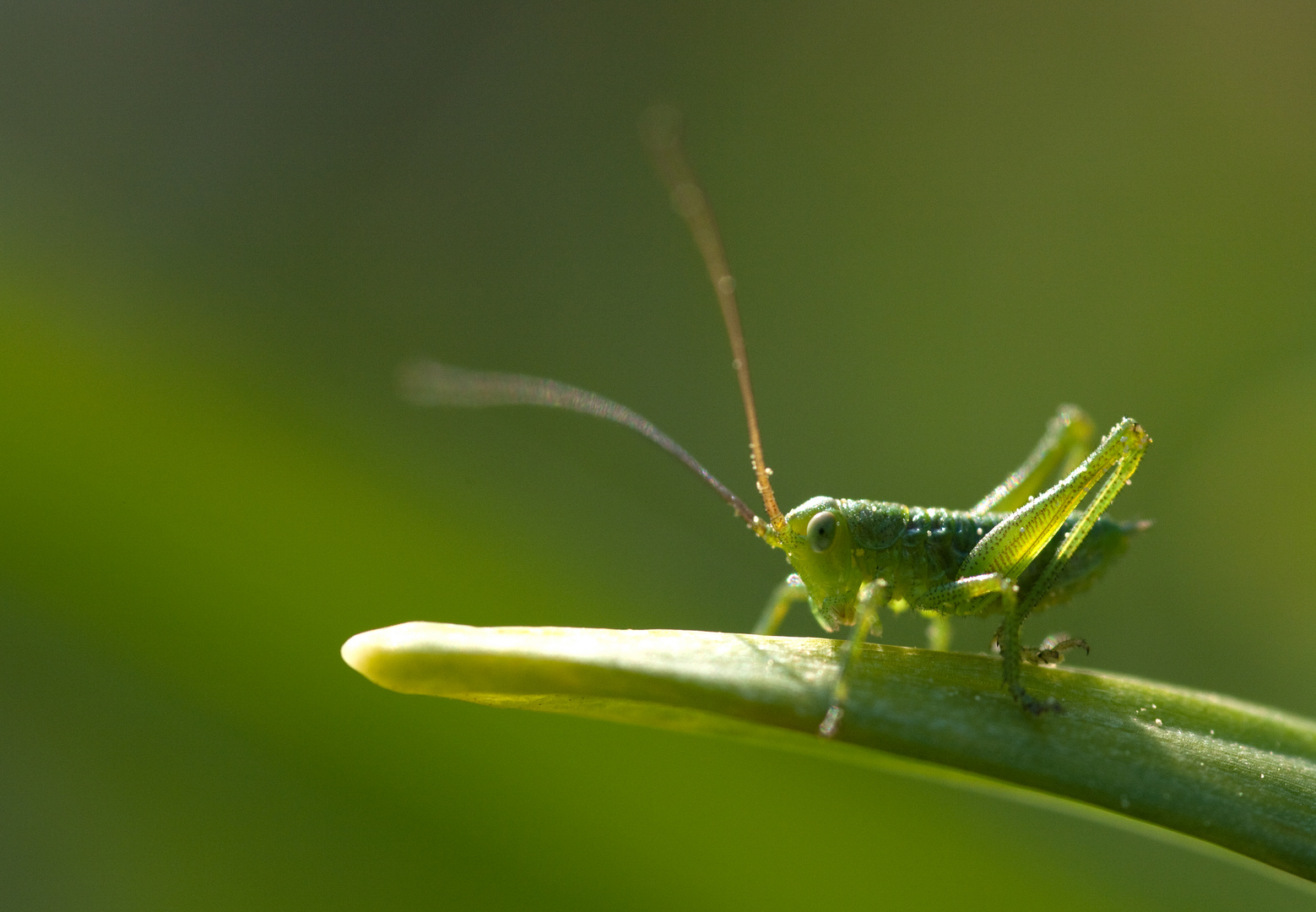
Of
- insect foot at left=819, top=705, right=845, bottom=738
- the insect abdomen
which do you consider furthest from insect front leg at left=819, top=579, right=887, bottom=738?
the insect abdomen

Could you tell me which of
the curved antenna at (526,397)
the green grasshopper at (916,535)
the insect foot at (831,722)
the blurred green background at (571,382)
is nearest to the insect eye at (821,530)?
the green grasshopper at (916,535)

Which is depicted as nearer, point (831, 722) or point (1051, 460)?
point (831, 722)

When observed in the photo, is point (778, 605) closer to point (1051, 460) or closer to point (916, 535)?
point (916, 535)

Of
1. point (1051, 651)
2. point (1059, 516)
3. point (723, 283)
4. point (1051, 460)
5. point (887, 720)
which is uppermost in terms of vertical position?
point (723, 283)

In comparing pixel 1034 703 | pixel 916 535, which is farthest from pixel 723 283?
pixel 1034 703

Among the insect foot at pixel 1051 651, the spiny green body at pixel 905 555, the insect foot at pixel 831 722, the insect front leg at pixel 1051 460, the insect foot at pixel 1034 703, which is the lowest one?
the insect foot at pixel 831 722

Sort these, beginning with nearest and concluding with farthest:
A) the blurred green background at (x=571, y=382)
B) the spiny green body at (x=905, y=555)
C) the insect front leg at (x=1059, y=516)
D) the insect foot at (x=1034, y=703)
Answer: the insect foot at (x=1034, y=703) < the blurred green background at (x=571, y=382) < the insect front leg at (x=1059, y=516) < the spiny green body at (x=905, y=555)

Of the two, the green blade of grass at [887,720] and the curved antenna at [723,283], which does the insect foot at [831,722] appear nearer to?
the green blade of grass at [887,720]
